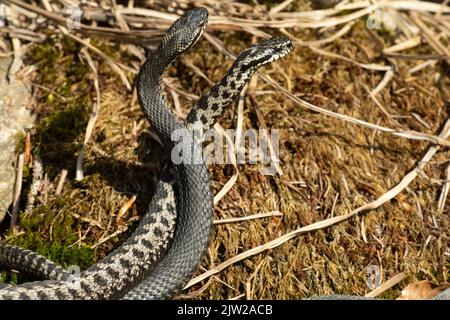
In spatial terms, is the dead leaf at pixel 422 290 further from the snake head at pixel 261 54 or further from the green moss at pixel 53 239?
the green moss at pixel 53 239

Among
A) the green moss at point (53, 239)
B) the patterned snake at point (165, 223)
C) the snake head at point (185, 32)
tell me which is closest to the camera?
the patterned snake at point (165, 223)

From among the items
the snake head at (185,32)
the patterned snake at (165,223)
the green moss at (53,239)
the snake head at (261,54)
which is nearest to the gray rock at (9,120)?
the green moss at (53,239)

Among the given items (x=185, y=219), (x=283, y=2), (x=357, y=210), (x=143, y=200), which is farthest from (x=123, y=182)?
(x=283, y=2)

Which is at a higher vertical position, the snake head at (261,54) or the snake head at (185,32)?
the snake head at (185,32)

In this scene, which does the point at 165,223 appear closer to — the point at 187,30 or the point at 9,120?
the point at 187,30

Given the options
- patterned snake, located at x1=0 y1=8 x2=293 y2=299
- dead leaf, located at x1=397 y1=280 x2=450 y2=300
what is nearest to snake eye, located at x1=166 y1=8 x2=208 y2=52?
patterned snake, located at x1=0 y1=8 x2=293 y2=299

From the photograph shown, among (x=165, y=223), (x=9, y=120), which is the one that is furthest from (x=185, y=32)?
(x=9, y=120)

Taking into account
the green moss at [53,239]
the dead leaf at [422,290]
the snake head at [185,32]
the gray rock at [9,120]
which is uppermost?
the snake head at [185,32]
